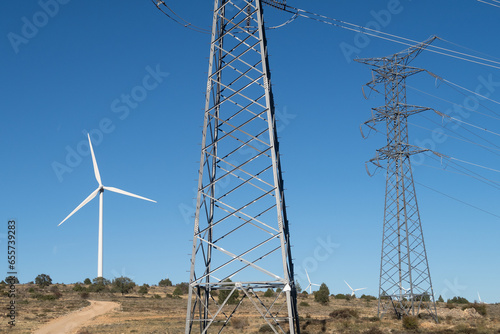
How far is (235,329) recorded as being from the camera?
154 ft

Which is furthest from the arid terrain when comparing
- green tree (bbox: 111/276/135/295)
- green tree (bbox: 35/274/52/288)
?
green tree (bbox: 35/274/52/288)

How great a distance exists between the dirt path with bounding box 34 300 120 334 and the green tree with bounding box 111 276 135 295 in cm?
3497

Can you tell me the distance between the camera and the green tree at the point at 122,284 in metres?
109

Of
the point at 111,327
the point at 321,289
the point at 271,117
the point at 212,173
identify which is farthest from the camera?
the point at 321,289

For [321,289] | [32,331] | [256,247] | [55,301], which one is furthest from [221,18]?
[321,289]

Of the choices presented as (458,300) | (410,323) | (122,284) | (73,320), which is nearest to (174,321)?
(73,320)

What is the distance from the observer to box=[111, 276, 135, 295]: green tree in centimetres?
10888

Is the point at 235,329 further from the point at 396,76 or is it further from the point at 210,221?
the point at 396,76

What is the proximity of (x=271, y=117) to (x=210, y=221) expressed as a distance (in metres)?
6.21

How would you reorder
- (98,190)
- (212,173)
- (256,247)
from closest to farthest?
(256,247)
(212,173)
(98,190)

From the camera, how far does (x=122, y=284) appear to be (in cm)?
10956

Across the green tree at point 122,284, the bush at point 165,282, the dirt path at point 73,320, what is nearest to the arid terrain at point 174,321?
the dirt path at point 73,320

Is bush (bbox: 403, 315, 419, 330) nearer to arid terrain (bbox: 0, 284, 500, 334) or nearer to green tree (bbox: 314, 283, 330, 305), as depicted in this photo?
arid terrain (bbox: 0, 284, 500, 334)

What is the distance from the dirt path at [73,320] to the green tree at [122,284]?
115 ft
